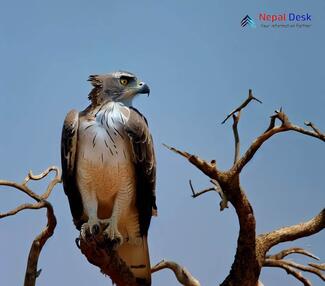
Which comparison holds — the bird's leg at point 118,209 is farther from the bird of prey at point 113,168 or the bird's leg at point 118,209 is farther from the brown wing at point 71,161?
the brown wing at point 71,161

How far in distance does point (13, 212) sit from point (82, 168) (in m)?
2.36

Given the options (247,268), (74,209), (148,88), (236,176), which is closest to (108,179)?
(74,209)

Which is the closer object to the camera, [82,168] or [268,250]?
[82,168]

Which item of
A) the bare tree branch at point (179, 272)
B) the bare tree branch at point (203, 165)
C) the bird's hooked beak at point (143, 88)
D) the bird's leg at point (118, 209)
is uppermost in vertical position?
the bird's hooked beak at point (143, 88)

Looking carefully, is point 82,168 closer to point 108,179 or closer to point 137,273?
point 108,179

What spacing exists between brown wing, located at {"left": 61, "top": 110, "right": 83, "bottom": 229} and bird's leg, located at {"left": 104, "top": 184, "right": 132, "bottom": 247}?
0.39 meters

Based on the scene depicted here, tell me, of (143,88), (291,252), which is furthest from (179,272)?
(143,88)

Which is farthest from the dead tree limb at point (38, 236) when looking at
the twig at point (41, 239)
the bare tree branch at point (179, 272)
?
the bare tree branch at point (179, 272)

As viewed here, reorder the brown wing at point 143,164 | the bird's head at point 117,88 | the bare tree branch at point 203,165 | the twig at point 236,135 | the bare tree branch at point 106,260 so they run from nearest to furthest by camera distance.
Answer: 1. the bare tree branch at point 106,260
2. the brown wing at point 143,164
3. the bird's head at point 117,88
4. the bare tree branch at point 203,165
5. the twig at point 236,135

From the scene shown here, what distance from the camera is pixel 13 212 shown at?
7.06 metres

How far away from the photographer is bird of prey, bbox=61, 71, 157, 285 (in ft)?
16.4

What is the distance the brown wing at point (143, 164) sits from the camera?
506 centimetres

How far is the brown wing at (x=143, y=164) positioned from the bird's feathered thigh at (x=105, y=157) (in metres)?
0.05

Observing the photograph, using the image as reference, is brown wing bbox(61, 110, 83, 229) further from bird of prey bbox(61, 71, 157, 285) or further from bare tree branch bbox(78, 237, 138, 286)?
bare tree branch bbox(78, 237, 138, 286)
